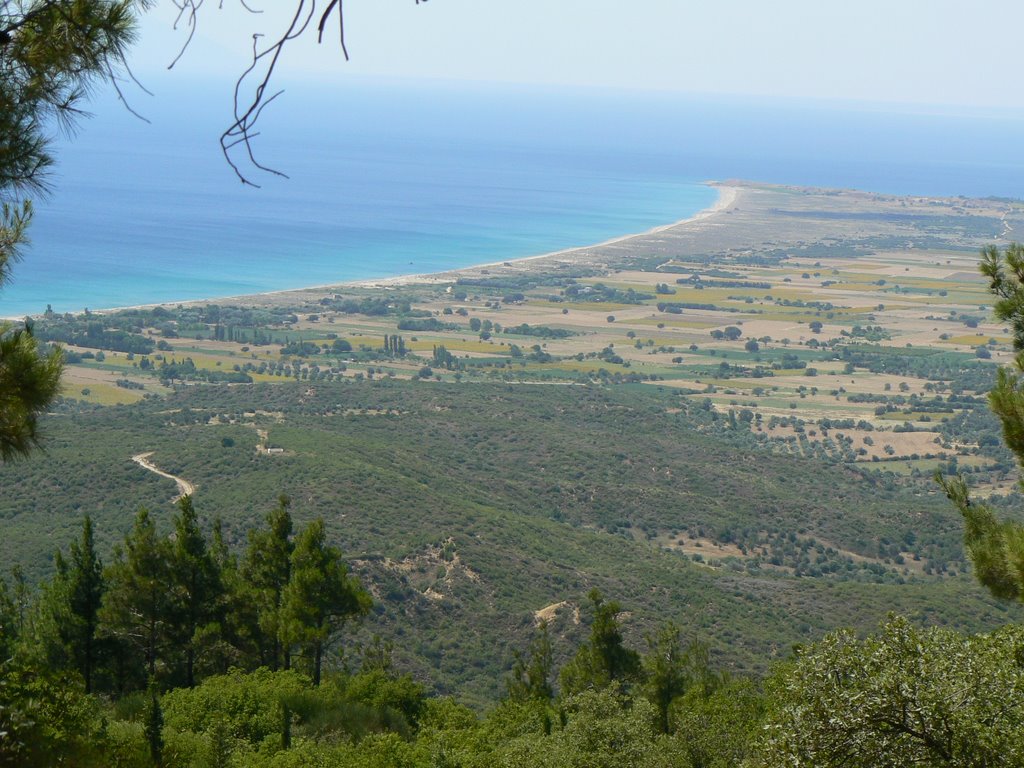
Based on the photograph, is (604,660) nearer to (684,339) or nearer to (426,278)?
(684,339)

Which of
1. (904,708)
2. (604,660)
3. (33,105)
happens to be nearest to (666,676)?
(604,660)

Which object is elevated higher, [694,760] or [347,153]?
[347,153]

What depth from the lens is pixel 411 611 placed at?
2072 centimetres

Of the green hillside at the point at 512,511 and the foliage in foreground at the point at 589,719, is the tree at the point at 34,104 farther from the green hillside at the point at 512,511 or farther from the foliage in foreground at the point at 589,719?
the green hillside at the point at 512,511

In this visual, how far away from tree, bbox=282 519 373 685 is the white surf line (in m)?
11.7

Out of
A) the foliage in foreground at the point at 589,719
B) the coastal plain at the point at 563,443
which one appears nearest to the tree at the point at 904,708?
the foliage in foreground at the point at 589,719

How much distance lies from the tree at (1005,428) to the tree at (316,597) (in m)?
8.79

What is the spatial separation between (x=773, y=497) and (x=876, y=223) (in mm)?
82698

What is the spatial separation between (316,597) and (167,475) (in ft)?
46.6

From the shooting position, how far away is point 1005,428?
5.94 meters

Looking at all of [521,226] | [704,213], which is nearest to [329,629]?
[521,226]

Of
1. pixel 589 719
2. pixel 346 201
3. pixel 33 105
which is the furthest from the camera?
pixel 346 201

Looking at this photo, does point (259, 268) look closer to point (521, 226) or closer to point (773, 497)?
point (521, 226)

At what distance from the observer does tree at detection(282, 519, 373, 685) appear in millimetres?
13516
